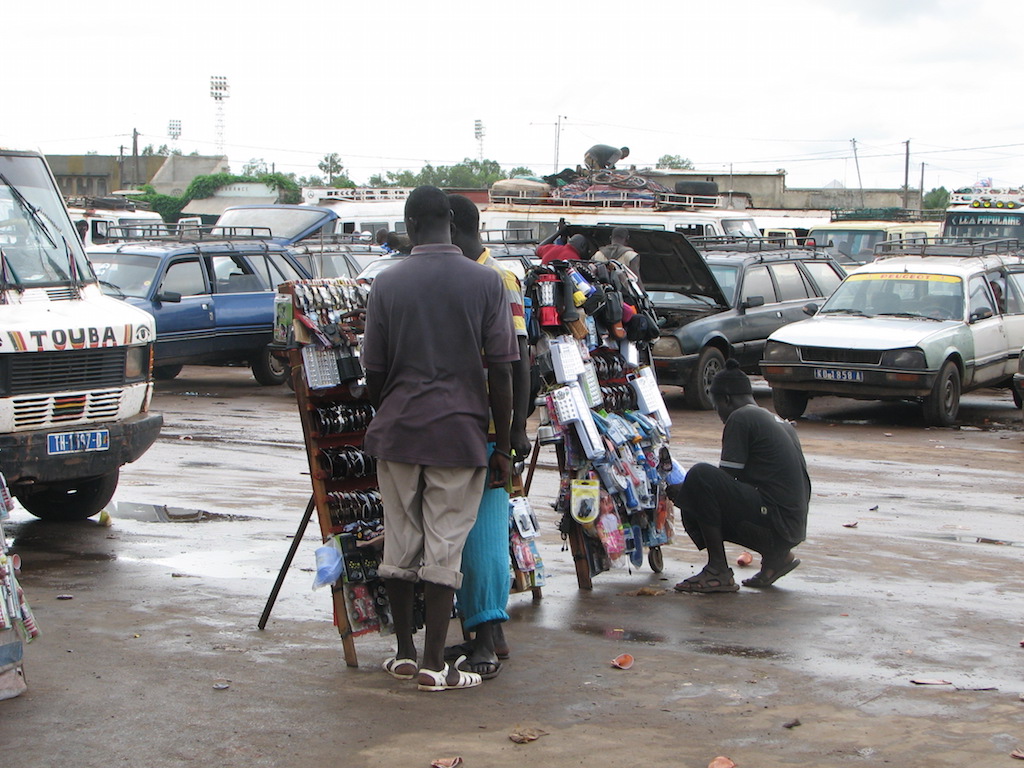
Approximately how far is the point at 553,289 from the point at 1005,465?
670 cm

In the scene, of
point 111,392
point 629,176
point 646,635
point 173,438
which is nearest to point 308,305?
point 646,635

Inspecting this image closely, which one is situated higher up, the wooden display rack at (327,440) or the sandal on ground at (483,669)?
the wooden display rack at (327,440)

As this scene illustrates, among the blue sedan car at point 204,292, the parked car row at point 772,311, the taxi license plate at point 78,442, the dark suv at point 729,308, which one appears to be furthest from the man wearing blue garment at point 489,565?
the blue sedan car at point 204,292

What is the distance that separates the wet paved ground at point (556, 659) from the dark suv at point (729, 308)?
5949mm

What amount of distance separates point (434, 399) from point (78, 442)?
3353mm

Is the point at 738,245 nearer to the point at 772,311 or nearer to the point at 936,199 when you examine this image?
the point at 772,311

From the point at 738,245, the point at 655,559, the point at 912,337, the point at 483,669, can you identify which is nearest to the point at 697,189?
the point at 738,245

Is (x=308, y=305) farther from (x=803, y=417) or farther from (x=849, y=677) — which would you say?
(x=803, y=417)

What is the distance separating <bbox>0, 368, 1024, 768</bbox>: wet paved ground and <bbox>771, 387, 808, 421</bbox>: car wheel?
18.1ft

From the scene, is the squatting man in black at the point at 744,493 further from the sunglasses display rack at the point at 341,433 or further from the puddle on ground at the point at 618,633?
the sunglasses display rack at the point at 341,433

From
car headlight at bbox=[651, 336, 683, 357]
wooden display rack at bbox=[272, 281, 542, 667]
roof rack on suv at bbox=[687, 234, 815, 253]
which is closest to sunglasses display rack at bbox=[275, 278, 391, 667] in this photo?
wooden display rack at bbox=[272, 281, 542, 667]

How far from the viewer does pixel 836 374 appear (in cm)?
1368

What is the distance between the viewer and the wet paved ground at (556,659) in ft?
13.9

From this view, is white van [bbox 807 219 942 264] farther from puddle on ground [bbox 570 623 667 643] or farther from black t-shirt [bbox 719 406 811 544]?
puddle on ground [bbox 570 623 667 643]
